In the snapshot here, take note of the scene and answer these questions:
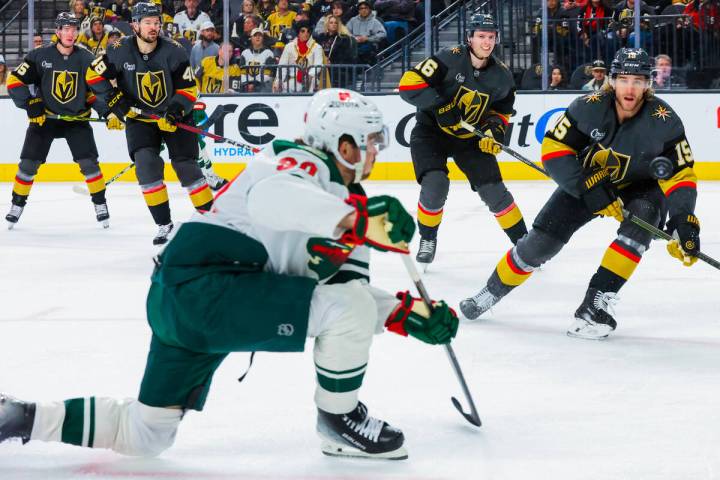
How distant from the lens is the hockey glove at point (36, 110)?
21.0 ft

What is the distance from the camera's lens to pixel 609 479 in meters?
2.14

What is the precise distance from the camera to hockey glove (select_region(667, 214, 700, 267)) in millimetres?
3256

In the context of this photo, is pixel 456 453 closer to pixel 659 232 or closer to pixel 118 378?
pixel 118 378

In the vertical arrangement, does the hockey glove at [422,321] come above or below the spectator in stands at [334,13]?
below

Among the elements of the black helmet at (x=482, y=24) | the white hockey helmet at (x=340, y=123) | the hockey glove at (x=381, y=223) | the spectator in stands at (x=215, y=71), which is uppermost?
the black helmet at (x=482, y=24)

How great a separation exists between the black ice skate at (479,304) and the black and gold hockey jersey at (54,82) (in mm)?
3360

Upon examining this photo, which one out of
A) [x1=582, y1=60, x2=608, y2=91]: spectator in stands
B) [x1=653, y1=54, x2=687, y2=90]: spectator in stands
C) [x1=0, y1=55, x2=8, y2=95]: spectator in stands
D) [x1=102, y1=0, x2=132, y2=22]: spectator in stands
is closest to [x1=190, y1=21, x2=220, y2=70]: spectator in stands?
[x1=102, y1=0, x2=132, y2=22]: spectator in stands

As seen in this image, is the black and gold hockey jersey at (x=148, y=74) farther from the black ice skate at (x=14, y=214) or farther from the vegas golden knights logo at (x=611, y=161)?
the vegas golden knights logo at (x=611, y=161)

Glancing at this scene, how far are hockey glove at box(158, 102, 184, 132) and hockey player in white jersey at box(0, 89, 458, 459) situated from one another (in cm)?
357

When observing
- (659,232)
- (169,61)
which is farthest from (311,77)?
(659,232)

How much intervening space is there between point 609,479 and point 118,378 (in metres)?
1.43

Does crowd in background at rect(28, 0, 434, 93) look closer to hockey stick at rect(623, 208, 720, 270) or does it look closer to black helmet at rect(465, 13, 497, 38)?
black helmet at rect(465, 13, 497, 38)

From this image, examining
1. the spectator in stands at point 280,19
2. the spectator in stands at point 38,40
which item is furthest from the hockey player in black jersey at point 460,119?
the spectator in stands at point 38,40

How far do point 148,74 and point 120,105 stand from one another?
221mm
